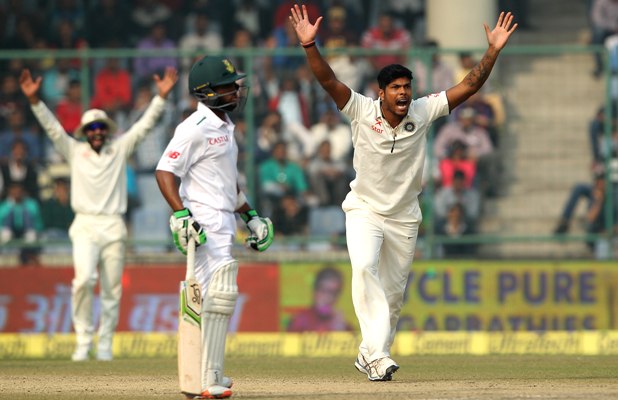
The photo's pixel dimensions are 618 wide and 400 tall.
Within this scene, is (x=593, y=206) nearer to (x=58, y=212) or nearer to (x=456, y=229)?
(x=456, y=229)

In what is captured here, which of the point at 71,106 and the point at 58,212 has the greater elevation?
the point at 71,106

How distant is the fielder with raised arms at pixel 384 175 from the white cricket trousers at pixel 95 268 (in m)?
4.16

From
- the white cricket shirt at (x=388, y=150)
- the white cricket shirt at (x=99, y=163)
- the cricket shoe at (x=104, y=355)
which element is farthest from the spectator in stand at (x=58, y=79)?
the white cricket shirt at (x=388, y=150)

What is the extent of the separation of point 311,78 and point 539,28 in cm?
573

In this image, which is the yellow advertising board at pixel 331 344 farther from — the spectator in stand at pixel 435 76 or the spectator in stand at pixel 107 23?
the spectator in stand at pixel 107 23

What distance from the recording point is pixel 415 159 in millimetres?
9375

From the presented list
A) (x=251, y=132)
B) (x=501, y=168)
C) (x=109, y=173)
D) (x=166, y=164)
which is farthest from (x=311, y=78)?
(x=166, y=164)

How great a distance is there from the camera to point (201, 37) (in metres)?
18.7

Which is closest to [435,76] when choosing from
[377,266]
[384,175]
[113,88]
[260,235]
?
[113,88]

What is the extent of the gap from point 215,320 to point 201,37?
11139 mm

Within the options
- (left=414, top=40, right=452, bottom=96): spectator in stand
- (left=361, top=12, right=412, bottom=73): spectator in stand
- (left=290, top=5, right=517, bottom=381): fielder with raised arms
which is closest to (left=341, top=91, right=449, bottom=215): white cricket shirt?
(left=290, top=5, right=517, bottom=381): fielder with raised arms

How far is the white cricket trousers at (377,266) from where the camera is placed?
9047mm

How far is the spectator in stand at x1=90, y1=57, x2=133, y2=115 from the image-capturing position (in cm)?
1572

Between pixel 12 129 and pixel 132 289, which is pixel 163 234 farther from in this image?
pixel 12 129
